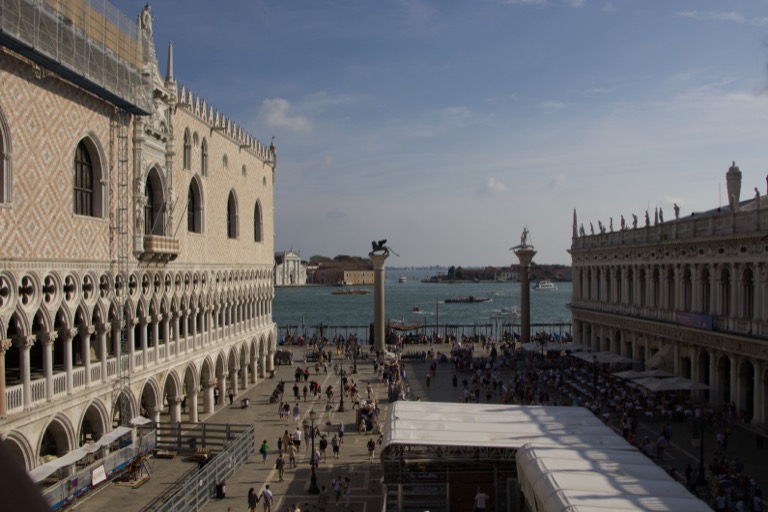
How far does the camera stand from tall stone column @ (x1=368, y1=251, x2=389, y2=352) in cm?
4719

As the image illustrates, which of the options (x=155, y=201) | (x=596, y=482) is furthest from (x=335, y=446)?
(x=596, y=482)

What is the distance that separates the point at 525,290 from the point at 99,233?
34.3 meters

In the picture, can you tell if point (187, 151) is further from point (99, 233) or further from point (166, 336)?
point (99, 233)

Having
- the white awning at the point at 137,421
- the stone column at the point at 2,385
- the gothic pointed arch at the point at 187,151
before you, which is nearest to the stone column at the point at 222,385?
the gothic pointed arch at the point at 187,151

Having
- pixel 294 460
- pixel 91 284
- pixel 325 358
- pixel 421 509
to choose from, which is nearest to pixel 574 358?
pixel 325 358

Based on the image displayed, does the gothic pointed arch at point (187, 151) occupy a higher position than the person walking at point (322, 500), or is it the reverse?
the gothic pointed arch at point (187, 151)

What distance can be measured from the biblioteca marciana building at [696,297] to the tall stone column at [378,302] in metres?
13.2

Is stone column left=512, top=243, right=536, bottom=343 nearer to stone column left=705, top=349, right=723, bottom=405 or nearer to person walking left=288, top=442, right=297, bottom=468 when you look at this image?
stone column left=705, top=349, right=723, bottom=405

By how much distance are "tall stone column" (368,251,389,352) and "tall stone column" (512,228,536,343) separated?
31.5ft

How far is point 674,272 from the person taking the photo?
1320 inches

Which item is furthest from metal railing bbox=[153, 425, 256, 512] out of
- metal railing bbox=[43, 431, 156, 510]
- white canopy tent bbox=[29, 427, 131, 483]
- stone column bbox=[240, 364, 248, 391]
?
stone column bbox=[240, 364, 248, 391]

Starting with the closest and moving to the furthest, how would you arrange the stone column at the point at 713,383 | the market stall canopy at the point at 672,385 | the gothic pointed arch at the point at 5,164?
the gothic pointed arch at the point at 5,164 → the market stall canopy at the point at 672,385 → the stone column at the point at 713,383

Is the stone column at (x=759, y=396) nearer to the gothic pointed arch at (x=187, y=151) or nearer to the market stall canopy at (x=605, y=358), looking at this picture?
the market stall canopy at (x=605, y=358)

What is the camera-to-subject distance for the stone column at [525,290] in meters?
48.8
